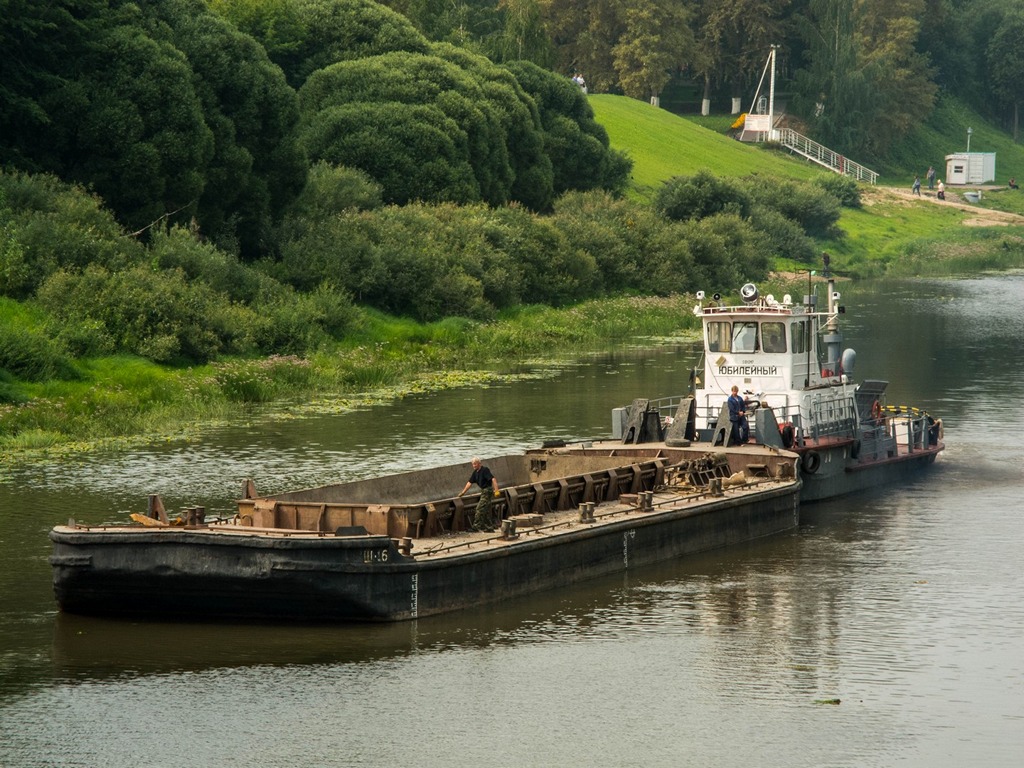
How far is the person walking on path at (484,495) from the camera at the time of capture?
28.9 m

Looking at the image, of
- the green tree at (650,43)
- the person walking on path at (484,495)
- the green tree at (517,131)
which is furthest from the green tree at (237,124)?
the green tree at (650,43)

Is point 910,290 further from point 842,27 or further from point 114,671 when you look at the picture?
point 114,671

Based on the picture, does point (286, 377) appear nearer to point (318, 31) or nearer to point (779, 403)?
point (779, 403)

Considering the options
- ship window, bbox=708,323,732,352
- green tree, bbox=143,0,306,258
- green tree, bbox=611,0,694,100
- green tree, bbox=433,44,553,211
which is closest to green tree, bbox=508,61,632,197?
green tree, bbox=433,44,553,211

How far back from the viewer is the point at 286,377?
5184 cm

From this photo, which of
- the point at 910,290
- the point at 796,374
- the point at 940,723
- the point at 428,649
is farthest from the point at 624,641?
the point at 910,290

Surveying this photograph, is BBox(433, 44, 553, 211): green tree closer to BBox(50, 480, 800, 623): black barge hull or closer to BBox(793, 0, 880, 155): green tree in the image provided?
BBox(793, 0, 880, 155): green tree

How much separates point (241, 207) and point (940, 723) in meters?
45.8

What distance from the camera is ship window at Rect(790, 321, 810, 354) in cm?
3859

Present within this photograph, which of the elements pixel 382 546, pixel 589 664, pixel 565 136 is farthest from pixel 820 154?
pixel 589 664

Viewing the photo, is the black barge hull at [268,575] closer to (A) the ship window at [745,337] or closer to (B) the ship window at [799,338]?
(A) the ship window at [745,337]

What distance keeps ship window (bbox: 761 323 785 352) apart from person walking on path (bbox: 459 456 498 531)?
11251 mm

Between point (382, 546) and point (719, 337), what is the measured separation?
15640 mm

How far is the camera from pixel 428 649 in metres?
25.1
